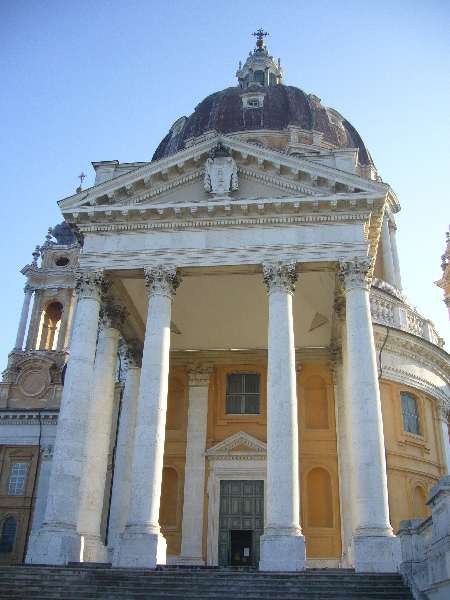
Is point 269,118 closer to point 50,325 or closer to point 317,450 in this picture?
point 317,450

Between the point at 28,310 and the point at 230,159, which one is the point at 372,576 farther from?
the point at 28,310

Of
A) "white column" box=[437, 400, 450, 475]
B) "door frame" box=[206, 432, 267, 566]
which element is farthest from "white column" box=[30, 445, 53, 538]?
"white column" box=[437, 400, 450, 475]

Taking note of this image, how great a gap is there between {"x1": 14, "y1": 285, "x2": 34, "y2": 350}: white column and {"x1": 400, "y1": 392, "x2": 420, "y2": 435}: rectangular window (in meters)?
25.4

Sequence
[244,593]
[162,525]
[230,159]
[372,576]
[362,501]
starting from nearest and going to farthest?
[244,593] → [372,576] → [362,501] → [230,159] → [162,525]

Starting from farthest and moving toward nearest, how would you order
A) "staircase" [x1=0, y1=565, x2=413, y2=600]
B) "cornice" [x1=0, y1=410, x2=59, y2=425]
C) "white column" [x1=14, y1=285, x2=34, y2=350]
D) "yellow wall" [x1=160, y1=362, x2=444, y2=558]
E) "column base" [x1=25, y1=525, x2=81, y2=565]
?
"white column" [x1=14, y1=285, x2=34, y2=350] < "cornice" [x1=0, y1=410, x2=59, y2=425] < "yellow wall" [x1=160, y1=362, x2=444, y2=558] < "column base" [x1=25, y1=525, x2=81, y2=565] < "staircase" [x1=0, y1=565, x2=413, y2=600]

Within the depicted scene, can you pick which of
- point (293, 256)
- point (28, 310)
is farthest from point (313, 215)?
point (28, 310)

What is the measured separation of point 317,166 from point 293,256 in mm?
3048

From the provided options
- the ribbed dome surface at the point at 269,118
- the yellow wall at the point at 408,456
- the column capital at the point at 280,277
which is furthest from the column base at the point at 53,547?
the ribbed dome surface at the point at 269,118

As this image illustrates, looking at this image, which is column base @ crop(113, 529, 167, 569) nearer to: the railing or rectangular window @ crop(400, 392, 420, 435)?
rectangular window @ crop(400, 392, 420, 435)

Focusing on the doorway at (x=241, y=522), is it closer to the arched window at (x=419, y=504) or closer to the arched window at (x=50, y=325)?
the arched window at (x=419, y=504)

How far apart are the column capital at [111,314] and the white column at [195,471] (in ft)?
17.3

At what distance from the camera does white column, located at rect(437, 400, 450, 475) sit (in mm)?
28595

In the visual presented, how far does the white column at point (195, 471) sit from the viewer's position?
80.4 ft

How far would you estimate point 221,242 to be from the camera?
2127cm
